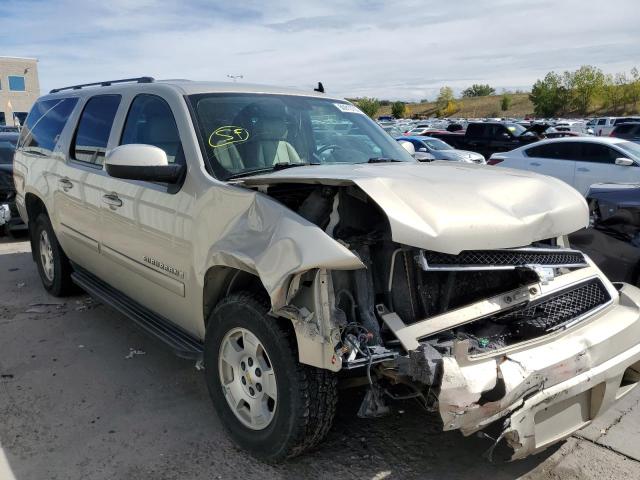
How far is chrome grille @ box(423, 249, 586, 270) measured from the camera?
2.68 meters

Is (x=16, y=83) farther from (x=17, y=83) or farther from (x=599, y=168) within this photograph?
(x=599, y=168)

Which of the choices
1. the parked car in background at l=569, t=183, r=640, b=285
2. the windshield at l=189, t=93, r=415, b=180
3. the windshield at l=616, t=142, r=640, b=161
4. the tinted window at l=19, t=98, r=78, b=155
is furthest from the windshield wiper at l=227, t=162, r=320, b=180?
the windshield at l=616, t=142, r=640, b=161

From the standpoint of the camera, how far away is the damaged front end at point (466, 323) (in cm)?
237

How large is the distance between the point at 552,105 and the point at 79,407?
91.3m

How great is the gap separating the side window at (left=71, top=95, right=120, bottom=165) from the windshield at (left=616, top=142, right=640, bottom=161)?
9.75 metres

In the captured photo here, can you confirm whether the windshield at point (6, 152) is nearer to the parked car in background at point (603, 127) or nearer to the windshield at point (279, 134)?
the windshield at point (279, 134)

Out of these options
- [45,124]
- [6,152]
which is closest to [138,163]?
[45,124]

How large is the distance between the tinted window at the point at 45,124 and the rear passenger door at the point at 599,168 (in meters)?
8.98

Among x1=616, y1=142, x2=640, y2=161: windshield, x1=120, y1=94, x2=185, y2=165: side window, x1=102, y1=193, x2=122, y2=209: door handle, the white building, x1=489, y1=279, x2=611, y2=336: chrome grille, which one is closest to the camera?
x1=489, y1=279, x2=611, y2=336: chrome grille

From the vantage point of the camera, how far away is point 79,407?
144 inches

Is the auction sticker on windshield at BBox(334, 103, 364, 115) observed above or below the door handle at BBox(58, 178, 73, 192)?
above

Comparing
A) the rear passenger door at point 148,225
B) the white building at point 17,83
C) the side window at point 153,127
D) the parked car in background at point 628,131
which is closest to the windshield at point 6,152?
the rear passenger door at point 148,225

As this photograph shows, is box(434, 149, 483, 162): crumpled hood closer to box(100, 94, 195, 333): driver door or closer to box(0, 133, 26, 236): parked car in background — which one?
box(0, 133, 26, 236): parked car in background

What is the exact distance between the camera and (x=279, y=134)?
12.5 ft
